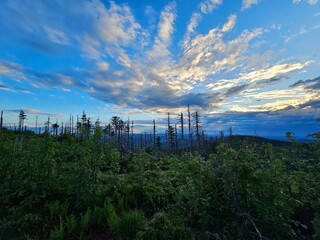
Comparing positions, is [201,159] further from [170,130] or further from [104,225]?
[170,130]

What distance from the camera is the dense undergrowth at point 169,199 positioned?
191 inches

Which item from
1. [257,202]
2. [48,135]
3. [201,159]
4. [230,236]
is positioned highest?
[48,135]

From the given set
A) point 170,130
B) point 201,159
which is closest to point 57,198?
point 201,159

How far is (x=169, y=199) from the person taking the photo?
23.5ft

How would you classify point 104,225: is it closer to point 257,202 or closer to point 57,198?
point 57,198

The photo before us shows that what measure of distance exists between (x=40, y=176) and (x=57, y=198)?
0.84m

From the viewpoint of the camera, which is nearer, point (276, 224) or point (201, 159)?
point (276, 224)

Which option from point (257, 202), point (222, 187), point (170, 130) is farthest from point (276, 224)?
point (170, 130)

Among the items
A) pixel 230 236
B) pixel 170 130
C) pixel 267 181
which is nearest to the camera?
pixel 230 236

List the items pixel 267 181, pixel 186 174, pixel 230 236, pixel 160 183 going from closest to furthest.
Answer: pixel 230 236 < pixel 267 181 < pixel 186 174 < pixel 160 183

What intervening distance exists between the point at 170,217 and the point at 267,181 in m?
2.50

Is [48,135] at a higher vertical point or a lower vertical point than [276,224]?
higher

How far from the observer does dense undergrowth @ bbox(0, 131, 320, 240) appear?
4.86 m

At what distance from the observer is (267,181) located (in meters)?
A: 5.15
